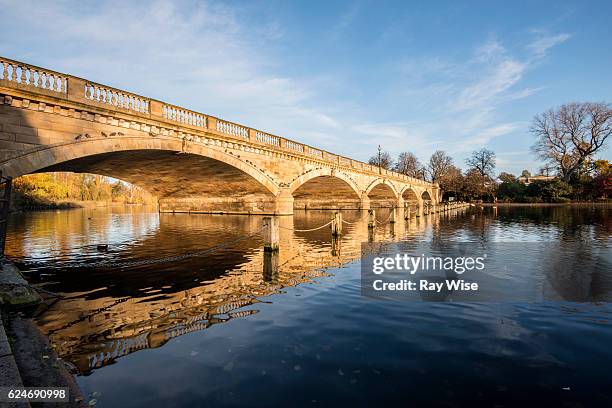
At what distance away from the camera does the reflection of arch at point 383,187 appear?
43.1m

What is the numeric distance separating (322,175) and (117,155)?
1904cm

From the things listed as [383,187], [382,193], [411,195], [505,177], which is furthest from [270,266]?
[505,177]

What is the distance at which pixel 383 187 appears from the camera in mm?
48031

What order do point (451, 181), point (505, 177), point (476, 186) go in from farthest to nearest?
point (505, 177) → point (451, 181) → point (476, 186)

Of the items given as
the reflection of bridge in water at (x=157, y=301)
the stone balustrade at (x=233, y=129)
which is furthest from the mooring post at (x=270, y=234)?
the stone balustrade at (x=233, y=129)

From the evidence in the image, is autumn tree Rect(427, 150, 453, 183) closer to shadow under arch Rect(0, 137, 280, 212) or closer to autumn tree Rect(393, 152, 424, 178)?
autumn tree Rect(393, 152, 424, 178)


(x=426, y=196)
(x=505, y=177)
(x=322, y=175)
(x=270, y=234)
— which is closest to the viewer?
(x=270, y=234)

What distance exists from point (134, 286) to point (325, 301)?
4169 millimetres

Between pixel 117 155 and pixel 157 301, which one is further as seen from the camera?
pixel 117 155

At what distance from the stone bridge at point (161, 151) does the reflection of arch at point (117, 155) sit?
0.04 m

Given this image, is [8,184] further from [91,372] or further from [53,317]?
[91,372]

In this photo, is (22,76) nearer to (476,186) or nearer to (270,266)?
(270,266)

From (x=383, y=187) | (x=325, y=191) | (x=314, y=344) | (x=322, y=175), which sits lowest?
(x=314, y=344)

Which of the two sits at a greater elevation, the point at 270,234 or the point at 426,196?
the point at 426,196
